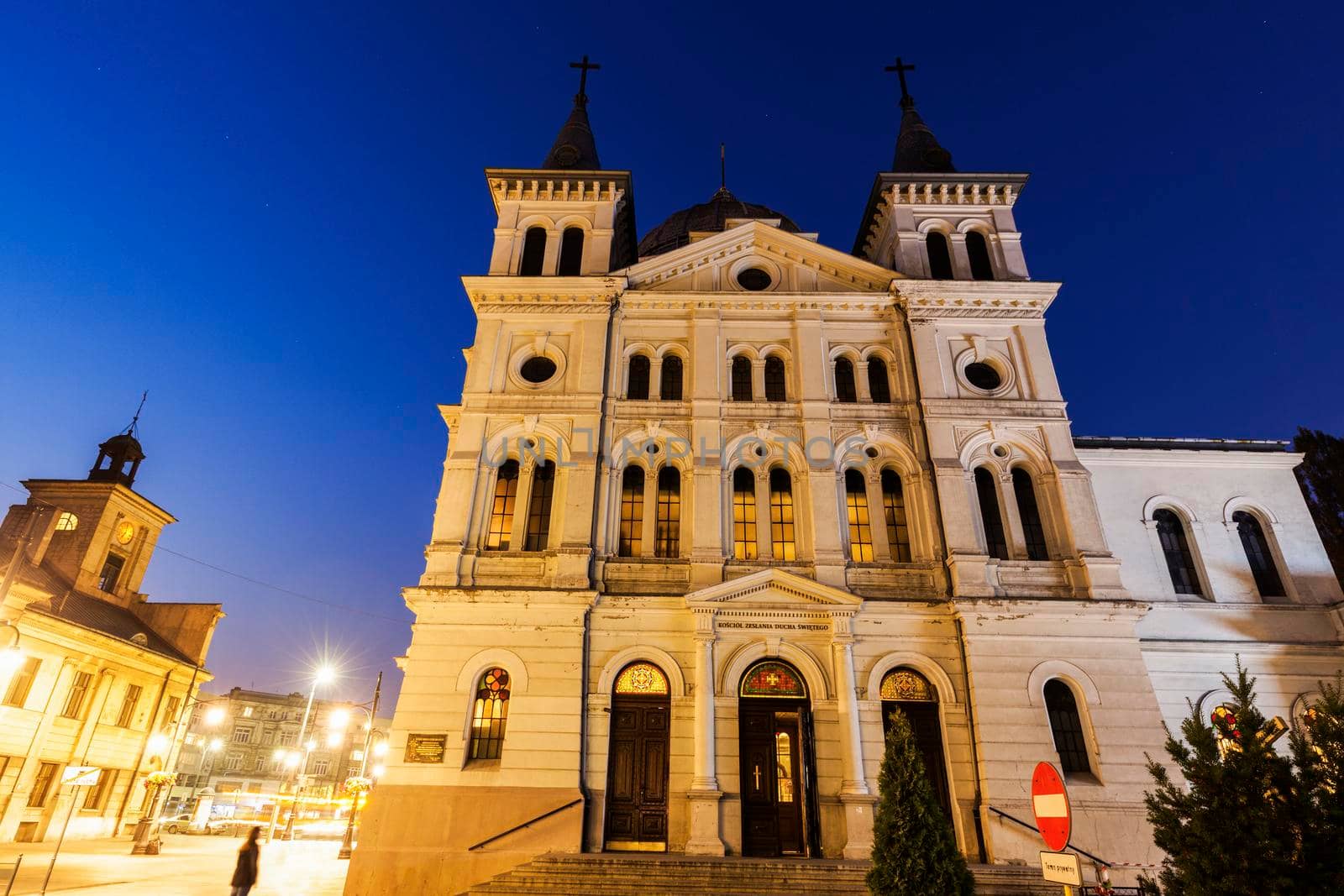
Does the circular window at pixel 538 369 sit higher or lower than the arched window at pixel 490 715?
higher

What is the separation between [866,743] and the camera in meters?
16.8

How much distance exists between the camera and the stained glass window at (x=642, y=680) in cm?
1769

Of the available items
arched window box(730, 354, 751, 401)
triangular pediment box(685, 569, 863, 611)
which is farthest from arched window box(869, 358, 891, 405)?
triangular pediment box(685, 569, 863, 611)

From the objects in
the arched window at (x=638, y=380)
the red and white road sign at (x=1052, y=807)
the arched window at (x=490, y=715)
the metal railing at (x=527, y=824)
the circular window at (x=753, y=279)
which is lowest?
the metal railing at (x=527, y=824)

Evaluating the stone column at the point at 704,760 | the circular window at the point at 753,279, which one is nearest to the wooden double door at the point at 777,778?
the stone column at the point at 704,760

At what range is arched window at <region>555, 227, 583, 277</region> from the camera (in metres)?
23.9

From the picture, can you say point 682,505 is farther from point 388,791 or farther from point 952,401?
point 388,791

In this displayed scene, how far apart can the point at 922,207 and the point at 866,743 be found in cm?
1734

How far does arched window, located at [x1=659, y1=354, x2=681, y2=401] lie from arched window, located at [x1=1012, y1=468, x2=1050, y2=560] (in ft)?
32.5

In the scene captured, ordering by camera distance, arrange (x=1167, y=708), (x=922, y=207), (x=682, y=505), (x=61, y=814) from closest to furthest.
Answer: (x=1167, y=708) → (x=682, y=505) → (x=922, y=207) → (x=61, y=814)

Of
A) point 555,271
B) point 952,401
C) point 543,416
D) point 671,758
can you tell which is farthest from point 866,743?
point 555,271

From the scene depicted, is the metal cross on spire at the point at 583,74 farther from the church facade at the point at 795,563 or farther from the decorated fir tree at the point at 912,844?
the decorated fir tree at the point at 912,844

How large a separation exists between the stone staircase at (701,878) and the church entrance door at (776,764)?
1699mm

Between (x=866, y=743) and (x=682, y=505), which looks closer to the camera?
(x=866, y=743)
